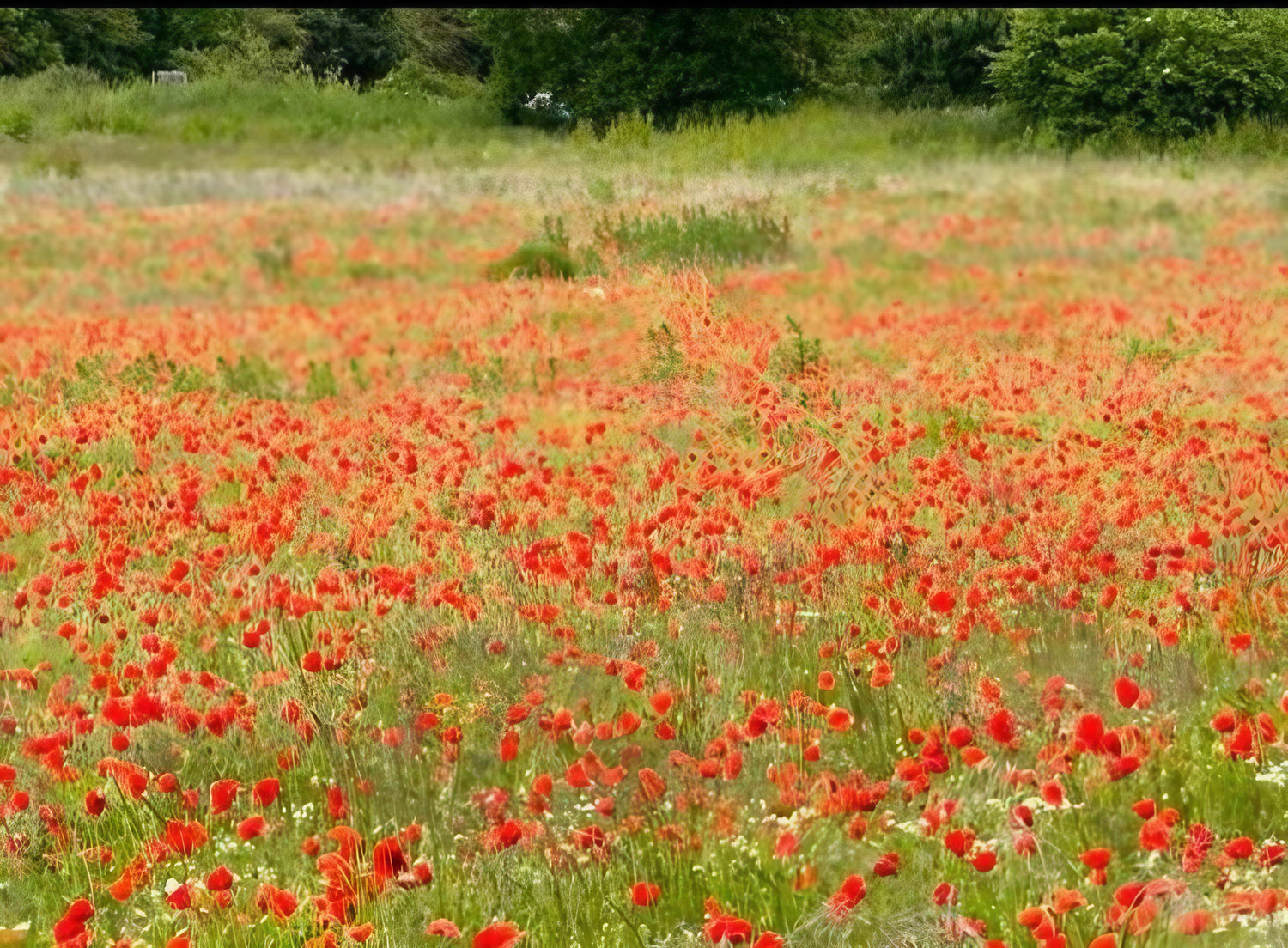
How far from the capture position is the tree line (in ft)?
68.6

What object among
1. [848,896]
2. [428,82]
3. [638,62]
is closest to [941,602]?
[848,896]

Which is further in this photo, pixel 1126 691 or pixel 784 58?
pixel 784 58

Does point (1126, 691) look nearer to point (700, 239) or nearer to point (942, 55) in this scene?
point (700, 239)

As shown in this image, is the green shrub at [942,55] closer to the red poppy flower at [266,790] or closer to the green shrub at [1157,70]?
the green shrub at [1157,70]

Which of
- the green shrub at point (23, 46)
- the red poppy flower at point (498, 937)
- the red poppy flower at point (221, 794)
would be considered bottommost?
the red poppy flower at point (221, 794)

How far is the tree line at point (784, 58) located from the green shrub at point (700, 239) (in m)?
9.85

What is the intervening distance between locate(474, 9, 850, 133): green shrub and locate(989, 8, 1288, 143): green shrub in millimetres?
4977

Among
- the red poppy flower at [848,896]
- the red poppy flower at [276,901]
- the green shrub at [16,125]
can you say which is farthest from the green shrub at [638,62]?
the red poppy flower at [848,896]

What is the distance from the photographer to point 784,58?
26359 millimetres

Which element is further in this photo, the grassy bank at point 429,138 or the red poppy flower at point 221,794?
the grassy bank at point 429,138

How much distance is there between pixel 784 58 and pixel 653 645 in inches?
945

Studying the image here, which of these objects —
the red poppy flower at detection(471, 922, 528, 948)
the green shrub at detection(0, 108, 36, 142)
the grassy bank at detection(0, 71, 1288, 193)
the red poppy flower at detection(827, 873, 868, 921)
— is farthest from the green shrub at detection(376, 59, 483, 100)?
the red poppy flower at detection(471, 922, 528, 948)

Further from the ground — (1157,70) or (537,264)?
(1157,70)

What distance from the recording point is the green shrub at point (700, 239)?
1192 centimetres
